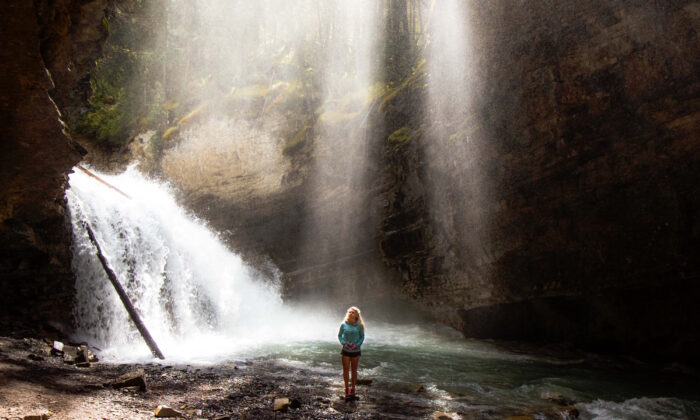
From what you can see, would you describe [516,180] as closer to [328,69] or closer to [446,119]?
[446,119]

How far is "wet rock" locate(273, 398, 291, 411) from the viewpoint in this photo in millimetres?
5531

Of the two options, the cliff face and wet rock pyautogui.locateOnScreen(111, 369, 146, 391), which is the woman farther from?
the cliff face

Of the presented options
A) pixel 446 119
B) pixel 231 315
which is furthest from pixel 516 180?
pixel 231 315

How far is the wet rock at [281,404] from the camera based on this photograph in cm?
553

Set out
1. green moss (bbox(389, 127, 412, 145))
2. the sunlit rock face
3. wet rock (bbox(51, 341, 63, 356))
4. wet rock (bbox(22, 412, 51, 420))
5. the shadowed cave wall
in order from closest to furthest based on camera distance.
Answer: wet rock (bbox(22, 412, 51, 420)) < wet rock (bbox(51, 341, 63, 356)) < the shadowed cave wall < the sunlit rock face < green moss (bbox(389, 127, 412, 145))

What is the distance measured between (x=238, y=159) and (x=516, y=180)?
42.5 ft

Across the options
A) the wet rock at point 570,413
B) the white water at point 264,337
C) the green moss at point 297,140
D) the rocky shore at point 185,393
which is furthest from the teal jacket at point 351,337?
the green moss at point 297,140

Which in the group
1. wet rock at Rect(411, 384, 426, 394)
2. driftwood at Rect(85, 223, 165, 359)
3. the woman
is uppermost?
driftwood at Rect(85, 223, 165, 359)

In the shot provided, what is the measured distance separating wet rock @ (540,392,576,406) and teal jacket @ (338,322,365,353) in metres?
3.49

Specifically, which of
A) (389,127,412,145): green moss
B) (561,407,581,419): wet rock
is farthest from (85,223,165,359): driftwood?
(389,127,412,145): green moss

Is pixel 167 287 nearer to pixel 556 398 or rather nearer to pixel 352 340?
pixel 352 340

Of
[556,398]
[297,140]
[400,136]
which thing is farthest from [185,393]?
[297,140]

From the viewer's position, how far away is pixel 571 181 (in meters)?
11.7

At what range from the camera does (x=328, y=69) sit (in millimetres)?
21203
